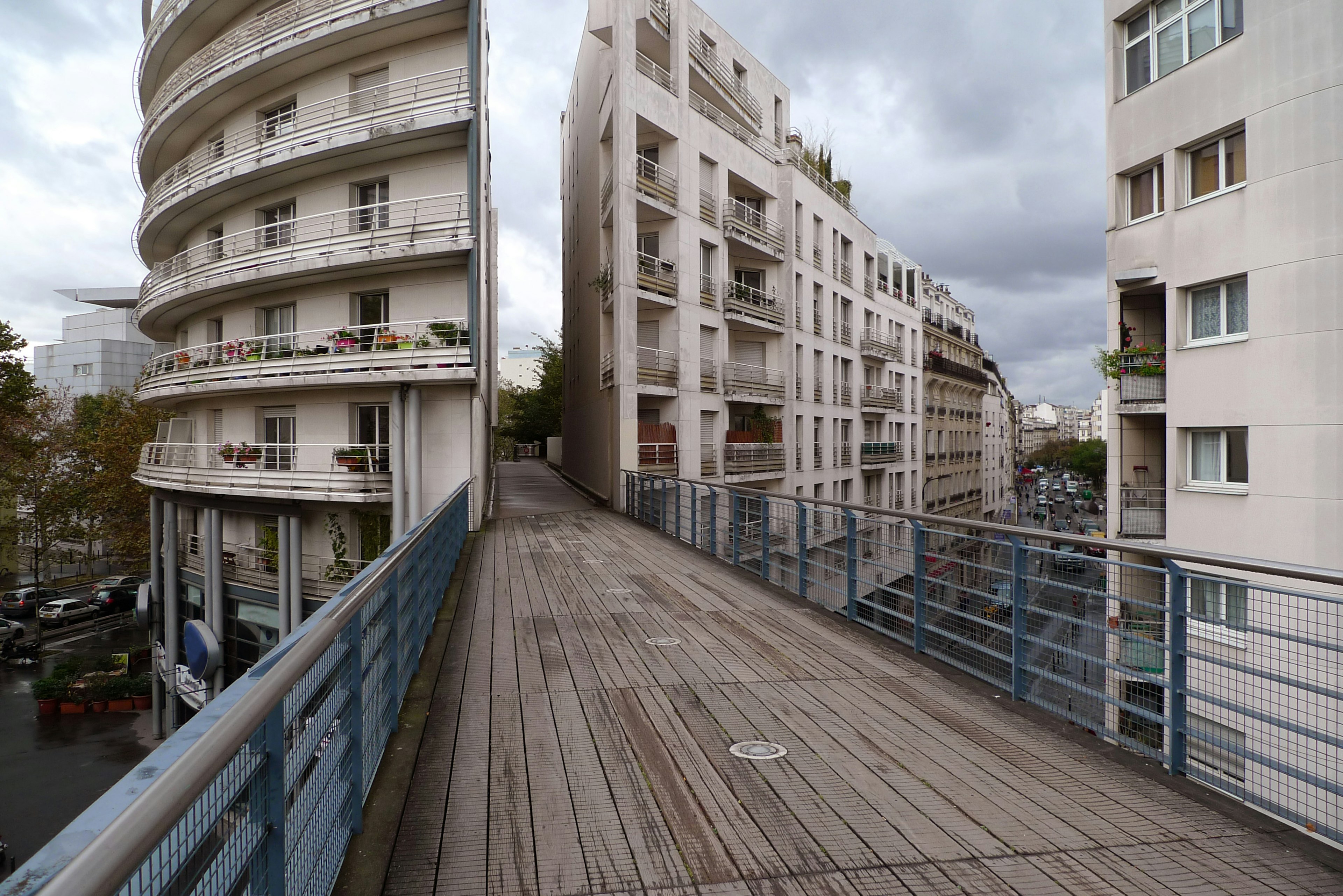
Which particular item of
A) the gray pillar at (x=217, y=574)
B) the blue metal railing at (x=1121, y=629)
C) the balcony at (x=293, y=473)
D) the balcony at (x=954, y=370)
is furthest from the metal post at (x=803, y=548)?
the balcony at (x=954, y=370)

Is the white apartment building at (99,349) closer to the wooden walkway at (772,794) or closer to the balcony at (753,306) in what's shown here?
the balcony at (753,306)

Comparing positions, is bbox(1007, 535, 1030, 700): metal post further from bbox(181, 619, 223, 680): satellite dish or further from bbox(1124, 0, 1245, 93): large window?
bbox(181, 619, 223, 680): satellite dish

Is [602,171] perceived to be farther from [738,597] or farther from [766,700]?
[766,700]

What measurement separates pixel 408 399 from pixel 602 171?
37.9 ft

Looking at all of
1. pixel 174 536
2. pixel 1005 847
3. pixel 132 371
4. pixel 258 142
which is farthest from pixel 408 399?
pixel 132 371

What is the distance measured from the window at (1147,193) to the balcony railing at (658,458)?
12567 mm

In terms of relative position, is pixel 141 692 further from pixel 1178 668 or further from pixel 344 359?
pixel 1178 668

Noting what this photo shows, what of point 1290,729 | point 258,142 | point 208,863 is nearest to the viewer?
point 208,863

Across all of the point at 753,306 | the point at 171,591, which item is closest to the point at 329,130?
the point at 171,591

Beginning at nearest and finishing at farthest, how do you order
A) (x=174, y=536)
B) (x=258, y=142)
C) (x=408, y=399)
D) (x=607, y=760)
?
(x=607, y=760)
(x=408, y=399)
(x=258, y=142)
(x=174, y=536)

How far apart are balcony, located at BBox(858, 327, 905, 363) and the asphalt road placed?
30.7m

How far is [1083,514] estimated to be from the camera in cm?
9156

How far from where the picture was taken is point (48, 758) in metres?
17.7

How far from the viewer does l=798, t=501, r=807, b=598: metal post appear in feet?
27.1
